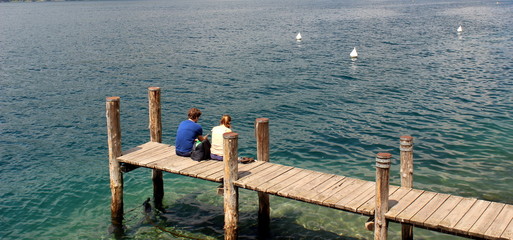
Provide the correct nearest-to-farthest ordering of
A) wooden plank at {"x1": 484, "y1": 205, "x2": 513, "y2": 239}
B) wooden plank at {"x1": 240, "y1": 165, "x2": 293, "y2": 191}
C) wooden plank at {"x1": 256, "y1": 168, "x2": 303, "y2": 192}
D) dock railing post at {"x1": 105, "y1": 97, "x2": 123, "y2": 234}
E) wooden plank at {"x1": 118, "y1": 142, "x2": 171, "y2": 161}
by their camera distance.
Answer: wooden plank at {"x1": 484, "y1": 205, "x2": 513, "y2": 239} → wooden plank at {"x1": 256, "y1": 168, "x2": 303, "y2": 192} → wooden plank at {"x1": 240, "y1": 165, "x2": 293, "y2": 191} → dock railing post at {"x1": 105, "y1": 97, "x2": 123, "y2": 234} → wooden plank at {"x1": 118, "y1": 142, "x2": 171, "y2": 161}

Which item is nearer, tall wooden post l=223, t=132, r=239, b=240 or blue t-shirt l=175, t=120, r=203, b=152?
A: tall wooden post l=223, t=132, r=239, b=240

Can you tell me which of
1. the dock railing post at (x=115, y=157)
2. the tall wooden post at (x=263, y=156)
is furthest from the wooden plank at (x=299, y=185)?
the dock railing post at (x=115, y=157)

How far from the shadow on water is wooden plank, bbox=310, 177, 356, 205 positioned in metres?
2.48

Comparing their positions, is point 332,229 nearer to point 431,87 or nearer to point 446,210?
point 446,210

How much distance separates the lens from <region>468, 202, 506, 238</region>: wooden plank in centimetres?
1045

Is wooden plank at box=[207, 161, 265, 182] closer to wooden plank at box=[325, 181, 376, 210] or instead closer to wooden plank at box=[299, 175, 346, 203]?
wooden plank at box=[299, 175, 346, 203]

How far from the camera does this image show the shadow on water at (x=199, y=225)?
1516cm

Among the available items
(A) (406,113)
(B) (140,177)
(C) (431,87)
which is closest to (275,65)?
(C) (431,87)

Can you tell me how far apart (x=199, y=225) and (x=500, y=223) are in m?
8.28

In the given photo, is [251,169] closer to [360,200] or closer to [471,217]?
[360,200]

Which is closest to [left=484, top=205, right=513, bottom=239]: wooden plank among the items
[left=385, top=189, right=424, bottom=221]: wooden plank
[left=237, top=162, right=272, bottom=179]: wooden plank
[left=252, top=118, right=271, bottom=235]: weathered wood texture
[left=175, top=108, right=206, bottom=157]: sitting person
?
[left=385, top=189, right=424, bottom=221]: wooden plank

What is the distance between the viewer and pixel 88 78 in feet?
127

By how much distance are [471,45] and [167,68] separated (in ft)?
95.3

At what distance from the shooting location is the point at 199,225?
15758 mm
